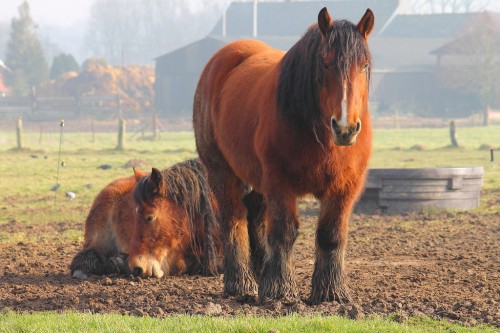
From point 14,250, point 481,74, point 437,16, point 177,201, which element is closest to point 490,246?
point 177,201

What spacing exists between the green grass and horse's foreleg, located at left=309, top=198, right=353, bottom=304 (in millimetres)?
691

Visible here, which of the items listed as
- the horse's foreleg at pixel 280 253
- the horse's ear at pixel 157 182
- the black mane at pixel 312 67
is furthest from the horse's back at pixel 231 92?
the horse's foreleg at pixel 280 253

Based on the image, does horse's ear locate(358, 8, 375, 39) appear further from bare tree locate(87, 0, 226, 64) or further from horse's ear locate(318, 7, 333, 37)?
bare tree locate(87, 0, 226, 64)

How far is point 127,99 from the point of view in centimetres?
7419

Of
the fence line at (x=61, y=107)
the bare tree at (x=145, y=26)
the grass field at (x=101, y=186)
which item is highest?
the bare tree at (x=145, y=26)

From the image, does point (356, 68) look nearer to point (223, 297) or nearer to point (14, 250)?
point (223, 297)

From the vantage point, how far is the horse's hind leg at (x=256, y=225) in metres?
7.41

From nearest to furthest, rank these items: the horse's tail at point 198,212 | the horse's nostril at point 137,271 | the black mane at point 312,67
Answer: the black mane at point 312,67 → the horse's nostril at point 137,271 → the horse's tail at point 198,212

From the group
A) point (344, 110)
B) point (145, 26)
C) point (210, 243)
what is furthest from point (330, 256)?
point (145, 26)

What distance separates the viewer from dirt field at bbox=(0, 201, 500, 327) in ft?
20.1

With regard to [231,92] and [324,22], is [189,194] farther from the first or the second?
[324,22]

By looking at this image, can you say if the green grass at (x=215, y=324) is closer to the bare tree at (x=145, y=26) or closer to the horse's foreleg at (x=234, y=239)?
the horse's foreleg at (x=234, y=239)

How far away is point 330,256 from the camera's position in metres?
6.34

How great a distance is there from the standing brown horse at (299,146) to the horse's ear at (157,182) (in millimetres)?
915
